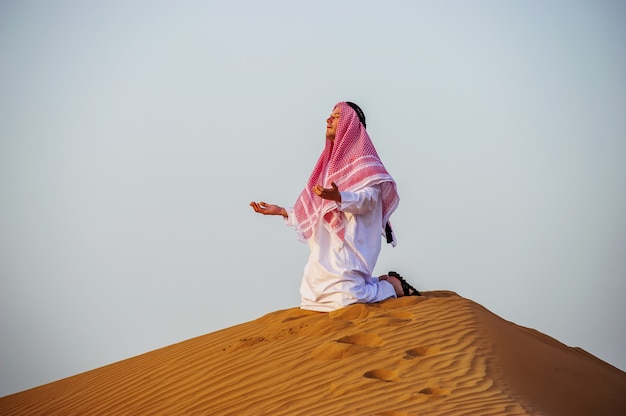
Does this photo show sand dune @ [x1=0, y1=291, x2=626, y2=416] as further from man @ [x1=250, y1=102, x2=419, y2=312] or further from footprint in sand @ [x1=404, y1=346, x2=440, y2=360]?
man @ [x1=250, y1=102, x2=419, y2=312]

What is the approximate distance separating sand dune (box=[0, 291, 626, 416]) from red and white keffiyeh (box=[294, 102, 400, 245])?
32.5 inches

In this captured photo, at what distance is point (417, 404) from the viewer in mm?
6367

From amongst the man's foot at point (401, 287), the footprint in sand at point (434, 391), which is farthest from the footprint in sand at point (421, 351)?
the man's foot at point (401, 287)

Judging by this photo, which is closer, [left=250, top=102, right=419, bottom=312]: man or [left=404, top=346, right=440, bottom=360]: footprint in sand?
[left=404, top=346, right=440, bottom=360]: footprint in sand

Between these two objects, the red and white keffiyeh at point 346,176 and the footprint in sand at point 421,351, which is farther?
the red and white keffiyeh at point 346,176

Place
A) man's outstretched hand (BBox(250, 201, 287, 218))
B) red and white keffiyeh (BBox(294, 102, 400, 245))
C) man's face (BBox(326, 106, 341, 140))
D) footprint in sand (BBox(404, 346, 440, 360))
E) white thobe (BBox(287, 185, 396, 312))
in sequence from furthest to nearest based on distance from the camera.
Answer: man's outstretched hand (BBox(250, 201, 287, 218)) → man's face (BBox(326, 106, 341, 140)) → red and white keffiyeh (BBox(294, 102, 400, 245)) → white thobe (BBox(287, 185, 396, 312)) → footprint in sand (BBox(404, 346, 440, 360))

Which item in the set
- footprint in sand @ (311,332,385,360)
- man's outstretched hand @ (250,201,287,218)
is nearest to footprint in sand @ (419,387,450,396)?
footprint in sand @ (311,332,385,360)

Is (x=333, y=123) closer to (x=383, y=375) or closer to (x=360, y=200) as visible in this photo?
(x=360, y=200)

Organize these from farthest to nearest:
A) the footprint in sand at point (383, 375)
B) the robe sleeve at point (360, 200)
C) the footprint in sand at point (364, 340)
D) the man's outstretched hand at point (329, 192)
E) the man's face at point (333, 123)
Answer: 1. the man's face at point (333, 123)
2. the robe sleeve at point (360, 200)
3. the man's outstretched hand at point (329, 192)
4. the footprint in sand at point (364, 340)
5. the footprint in sand at point (383, 375)

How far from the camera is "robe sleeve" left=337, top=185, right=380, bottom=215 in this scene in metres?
8.34

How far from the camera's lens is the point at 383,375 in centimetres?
698

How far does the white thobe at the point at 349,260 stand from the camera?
849cm

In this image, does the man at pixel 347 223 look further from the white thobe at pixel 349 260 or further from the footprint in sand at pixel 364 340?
the footprint in sand at pixel 364 340

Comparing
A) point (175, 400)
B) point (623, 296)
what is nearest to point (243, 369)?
point (175, 400)
